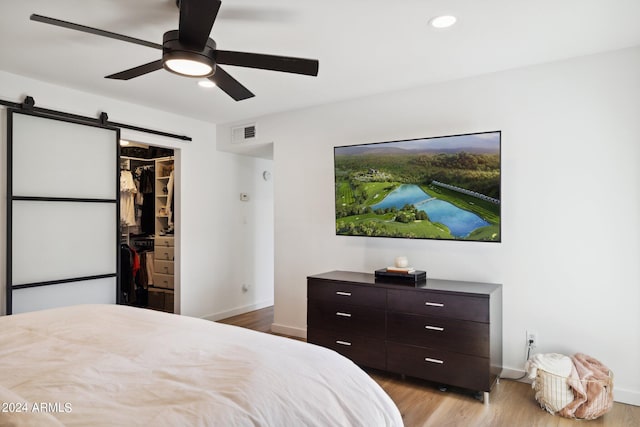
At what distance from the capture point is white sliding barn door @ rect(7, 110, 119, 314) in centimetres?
323

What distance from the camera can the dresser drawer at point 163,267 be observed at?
5.37m

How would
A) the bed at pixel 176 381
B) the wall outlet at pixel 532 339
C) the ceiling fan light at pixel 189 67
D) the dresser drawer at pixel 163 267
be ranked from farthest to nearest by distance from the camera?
the dresser drawer at pixel 163 267 → the wall outlet at pixel 532 339 → the ceiling fan light at pixel 189 67 → the bed at pixel 176 381

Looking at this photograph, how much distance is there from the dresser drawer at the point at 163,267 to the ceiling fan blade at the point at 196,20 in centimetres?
398

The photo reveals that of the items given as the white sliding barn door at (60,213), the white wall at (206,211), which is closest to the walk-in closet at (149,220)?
the white wall at (206,211)

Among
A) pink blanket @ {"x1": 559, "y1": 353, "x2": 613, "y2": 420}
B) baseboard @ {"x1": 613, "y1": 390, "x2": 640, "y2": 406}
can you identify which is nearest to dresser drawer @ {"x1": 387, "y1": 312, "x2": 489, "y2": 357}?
pink blanket @ {"x1": 559, "y1": 353, "x2": 613, "y2": 420}

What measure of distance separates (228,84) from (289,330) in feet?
9.15

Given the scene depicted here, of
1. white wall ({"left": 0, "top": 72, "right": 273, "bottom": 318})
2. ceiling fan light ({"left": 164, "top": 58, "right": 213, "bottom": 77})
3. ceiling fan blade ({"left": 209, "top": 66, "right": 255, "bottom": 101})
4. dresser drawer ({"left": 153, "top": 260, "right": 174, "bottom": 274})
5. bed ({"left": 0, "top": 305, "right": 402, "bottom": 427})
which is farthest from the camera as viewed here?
dresser drawer ({"left": 153, "top": 260, "right": 174, "bottom": 274})

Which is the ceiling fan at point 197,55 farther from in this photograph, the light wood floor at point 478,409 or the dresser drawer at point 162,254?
the dresser drawer at point 162,254

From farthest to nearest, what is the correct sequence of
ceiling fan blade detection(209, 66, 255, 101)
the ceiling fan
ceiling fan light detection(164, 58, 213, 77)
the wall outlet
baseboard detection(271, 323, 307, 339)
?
baseboard detection(271, 323, 307, 339), the wall outlet, ceiling fan blade detection(209, 66, 255, 101), ceiling fan light detection(164, 58, 213, 77), the ceiling fan

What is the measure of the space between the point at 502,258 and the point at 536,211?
1.42 feet

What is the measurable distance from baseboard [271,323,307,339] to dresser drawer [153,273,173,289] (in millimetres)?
1731

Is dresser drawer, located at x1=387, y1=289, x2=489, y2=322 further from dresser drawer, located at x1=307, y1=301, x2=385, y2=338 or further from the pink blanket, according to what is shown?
the pink blanket

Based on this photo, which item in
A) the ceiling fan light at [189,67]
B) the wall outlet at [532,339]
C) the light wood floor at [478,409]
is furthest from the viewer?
the wall outlet at [532,339]

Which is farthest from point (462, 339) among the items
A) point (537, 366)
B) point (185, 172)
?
point (185, 172)
